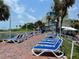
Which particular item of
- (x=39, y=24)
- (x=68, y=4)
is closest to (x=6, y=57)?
(x=68, y=4)

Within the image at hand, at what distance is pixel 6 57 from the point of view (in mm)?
12336

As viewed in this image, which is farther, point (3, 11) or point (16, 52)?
point (3, 11)

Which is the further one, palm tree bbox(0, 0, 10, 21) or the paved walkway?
palm tree bbox(0, 0, 10, 21)

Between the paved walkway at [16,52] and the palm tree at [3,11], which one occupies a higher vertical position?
the palm tree at [3,11]

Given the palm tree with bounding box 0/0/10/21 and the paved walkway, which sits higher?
the palm tree with bounding box 0/0/10/21

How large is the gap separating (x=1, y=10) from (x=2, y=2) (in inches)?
76.2

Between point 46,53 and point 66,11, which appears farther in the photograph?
point 66,11

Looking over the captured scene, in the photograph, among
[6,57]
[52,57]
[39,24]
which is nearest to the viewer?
[6,57]

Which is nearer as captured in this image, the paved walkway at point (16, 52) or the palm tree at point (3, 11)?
the paved walkway at point (16, 52)

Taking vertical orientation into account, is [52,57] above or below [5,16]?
below

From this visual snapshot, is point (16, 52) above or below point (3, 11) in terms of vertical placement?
below

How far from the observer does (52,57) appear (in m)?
13.5

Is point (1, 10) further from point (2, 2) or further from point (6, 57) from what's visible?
point (6, 57)

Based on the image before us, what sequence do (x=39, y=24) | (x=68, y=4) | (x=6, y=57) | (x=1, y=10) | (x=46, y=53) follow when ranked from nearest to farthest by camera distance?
(x=6, y=57)
(x=46, y=53)
(x=68, y=4)
(x=1, y=10)
(x=39, y=24)
